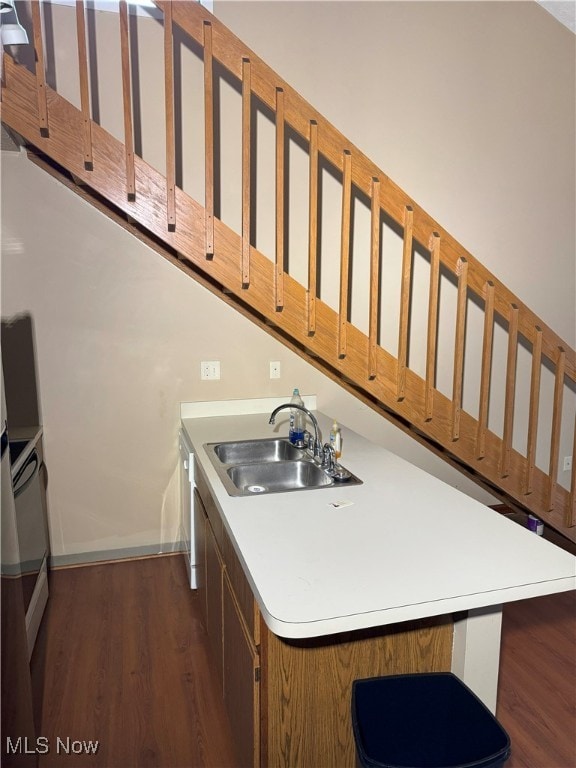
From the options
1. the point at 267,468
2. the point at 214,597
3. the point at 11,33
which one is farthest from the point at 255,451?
the point at 11,33

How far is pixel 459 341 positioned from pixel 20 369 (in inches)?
87.6

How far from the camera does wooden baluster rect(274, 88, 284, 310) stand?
2.32 m

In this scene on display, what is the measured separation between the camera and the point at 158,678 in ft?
7.53

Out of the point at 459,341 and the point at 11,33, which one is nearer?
the point at 11,33

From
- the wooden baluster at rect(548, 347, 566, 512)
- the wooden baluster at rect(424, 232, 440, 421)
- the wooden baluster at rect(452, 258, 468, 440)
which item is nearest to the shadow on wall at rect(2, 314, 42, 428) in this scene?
the wooden baluster at rect(424, 232, 440, 421)

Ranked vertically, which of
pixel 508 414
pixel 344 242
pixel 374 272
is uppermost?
pixel 344 242

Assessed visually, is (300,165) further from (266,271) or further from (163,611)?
(163,611)

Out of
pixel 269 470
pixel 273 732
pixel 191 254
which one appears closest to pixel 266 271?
pixel 191 254

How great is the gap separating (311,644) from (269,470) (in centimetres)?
98

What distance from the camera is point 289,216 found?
3230 mm

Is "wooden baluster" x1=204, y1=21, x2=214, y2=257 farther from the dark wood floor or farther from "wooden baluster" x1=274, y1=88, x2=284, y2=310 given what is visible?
the dark wood floor

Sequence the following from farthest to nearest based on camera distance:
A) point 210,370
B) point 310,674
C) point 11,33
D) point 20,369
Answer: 1. point 210,370
2. point 20,369
3. point 11,33
4. point 310,674

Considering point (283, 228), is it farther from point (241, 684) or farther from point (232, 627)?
point (241, 684)

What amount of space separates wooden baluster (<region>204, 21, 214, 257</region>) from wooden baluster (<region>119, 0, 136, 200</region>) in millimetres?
285
